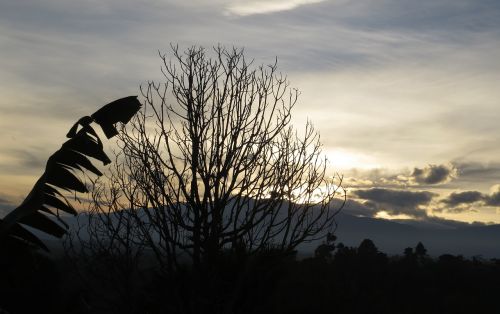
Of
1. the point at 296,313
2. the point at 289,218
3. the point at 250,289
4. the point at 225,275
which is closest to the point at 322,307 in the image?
the point at 296,313

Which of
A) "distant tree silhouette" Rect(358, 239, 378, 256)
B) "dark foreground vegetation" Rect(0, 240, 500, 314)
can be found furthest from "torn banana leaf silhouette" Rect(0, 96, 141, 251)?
"distant tree silhouette" Rect(358, 239, 378, 256)

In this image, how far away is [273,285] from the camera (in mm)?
22859

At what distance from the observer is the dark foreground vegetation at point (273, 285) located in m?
10.5

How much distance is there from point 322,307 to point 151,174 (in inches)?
1052

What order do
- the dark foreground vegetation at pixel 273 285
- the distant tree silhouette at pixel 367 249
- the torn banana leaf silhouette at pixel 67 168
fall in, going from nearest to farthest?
the torn banana leaf silhouette at pixel 67 168 < the dark foreground vegetation at pixel 273 285 < the distant tree silhouette at pixel 367 249

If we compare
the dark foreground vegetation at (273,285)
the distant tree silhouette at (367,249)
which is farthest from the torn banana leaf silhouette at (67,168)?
the distant tree silhouette at (367,249)

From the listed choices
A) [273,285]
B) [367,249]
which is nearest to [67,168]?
[273,285]

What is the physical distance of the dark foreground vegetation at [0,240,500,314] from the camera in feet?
34.3

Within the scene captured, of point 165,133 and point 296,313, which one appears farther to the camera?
point 296,313

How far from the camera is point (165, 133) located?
10539mm

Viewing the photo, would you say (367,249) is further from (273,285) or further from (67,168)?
(67,168)

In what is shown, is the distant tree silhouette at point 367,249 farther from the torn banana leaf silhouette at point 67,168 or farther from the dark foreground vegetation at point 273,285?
the torn banana leaf silhouette at point 67,168

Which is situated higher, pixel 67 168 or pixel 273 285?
pixel 67 168

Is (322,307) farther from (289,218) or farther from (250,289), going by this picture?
(289,218)
